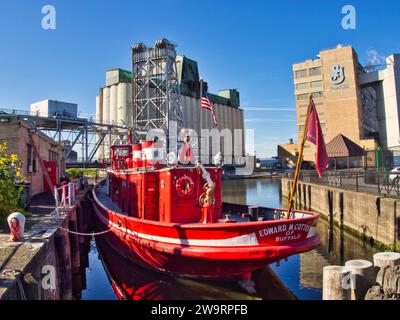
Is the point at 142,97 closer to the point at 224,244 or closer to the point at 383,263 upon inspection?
the point at 224,244

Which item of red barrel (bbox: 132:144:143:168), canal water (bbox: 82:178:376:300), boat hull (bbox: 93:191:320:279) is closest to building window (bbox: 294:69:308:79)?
canal water (bbox: 82:178:376:300)

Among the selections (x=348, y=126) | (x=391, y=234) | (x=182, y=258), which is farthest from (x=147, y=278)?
(x=348, y=126)

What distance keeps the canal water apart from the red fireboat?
1.52ft

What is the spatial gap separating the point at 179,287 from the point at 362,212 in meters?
11.8

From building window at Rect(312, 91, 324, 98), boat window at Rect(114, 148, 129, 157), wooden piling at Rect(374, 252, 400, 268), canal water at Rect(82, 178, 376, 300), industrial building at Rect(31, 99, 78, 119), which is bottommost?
canal water at Rect(82, 178, 376, 300)

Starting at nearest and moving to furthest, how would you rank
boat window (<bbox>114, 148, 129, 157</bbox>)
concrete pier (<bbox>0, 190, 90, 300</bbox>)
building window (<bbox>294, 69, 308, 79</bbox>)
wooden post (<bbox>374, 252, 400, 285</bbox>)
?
concrete pier (<bbox>0, 190, 90, 300</bbox>) < wooden post (<bbox>374, 252, 400, 285</bbox>) < boat window (<bbox>114, 148, 129, 157</bbox>) < building window (<bbox>294, 69, 308, 79</bbox>)

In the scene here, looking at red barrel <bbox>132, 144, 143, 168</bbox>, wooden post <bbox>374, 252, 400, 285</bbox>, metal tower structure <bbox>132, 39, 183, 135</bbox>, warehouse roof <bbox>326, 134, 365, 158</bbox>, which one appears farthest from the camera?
metal tower structure <bbox>132, 39, 183, 135</bbox>

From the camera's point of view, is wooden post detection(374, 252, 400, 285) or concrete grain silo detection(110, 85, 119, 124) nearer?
wooden post detection(374, 252, 400, 285)

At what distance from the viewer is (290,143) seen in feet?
306

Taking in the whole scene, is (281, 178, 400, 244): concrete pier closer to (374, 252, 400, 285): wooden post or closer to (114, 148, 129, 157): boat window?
(374, 252, 400, 285): wooden post

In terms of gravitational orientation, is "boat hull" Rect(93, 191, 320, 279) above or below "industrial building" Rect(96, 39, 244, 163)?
below

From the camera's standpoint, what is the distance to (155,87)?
8144cm

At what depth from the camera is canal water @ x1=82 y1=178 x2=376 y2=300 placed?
36.9 feet
